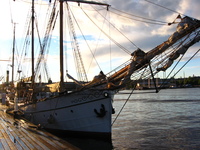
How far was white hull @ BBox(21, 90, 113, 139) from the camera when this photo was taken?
13.1 metres

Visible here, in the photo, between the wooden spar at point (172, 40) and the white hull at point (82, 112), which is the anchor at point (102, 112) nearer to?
the white hull at point (82, 112)

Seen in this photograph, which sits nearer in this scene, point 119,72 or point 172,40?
point 172,40

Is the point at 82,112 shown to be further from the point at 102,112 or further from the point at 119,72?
the point at 119,72

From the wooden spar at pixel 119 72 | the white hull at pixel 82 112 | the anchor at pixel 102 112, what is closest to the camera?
the wooden spar at pixel 119 72

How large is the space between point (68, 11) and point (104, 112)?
861 cm

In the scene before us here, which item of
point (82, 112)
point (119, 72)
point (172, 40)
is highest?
point (172, 40)

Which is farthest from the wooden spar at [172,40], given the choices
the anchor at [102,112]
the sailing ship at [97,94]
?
the anchor at [102,112]

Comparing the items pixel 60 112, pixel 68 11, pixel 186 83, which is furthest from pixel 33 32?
pixel 186 83

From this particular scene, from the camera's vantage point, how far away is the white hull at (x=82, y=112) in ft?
43.1

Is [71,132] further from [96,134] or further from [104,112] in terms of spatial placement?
[104,112]

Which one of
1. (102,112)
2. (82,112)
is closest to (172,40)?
(102,112)

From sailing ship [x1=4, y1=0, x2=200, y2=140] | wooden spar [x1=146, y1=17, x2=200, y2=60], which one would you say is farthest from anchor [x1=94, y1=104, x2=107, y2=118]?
wooden spar [x1=146, y1=17, x2=200, y2=60]

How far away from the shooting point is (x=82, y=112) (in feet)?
44.8

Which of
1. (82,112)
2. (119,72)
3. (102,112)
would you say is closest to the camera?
(119,72)
